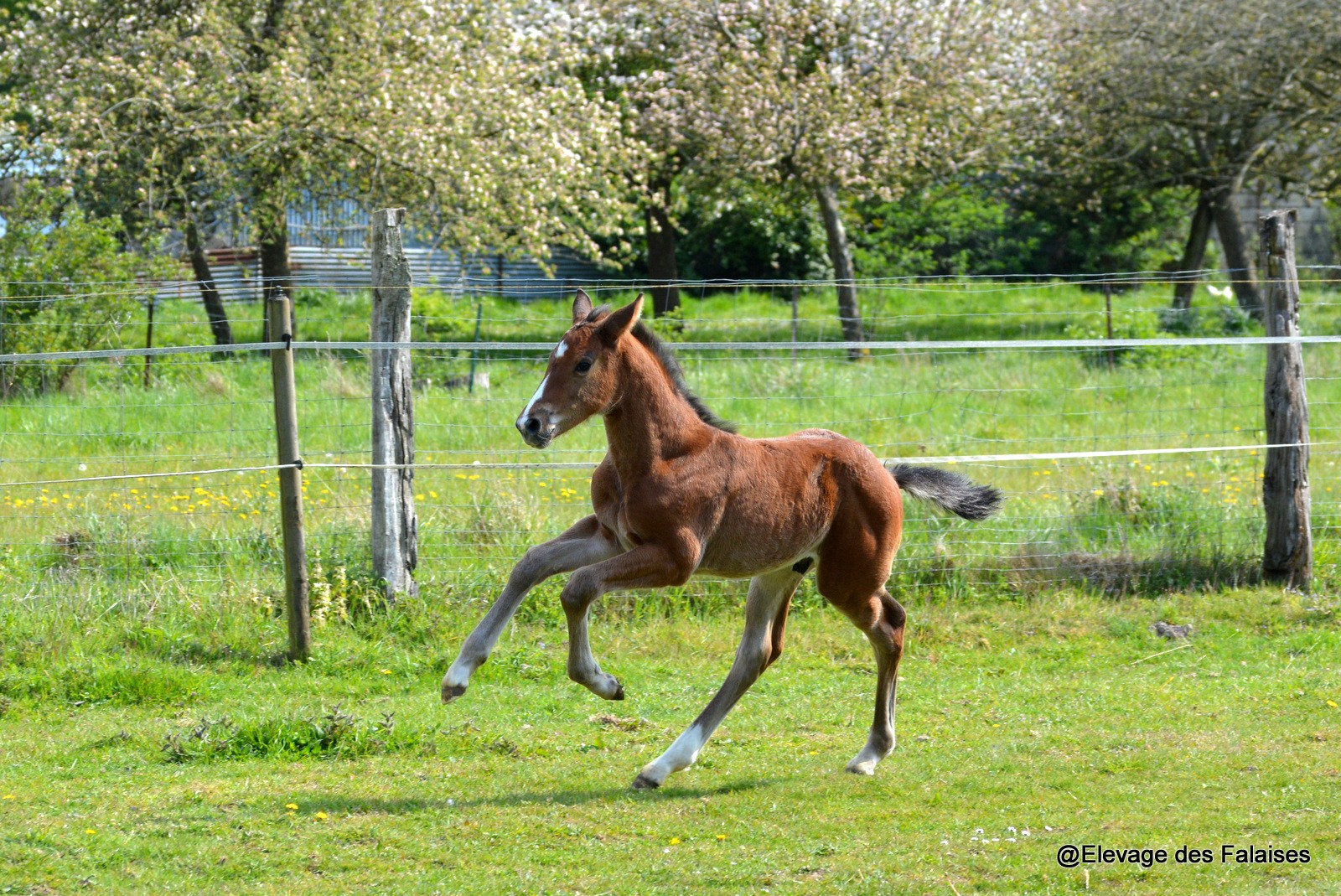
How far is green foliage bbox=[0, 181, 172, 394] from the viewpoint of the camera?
12.9 m

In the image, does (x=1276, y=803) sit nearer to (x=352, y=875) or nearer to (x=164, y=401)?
(x=352, y=875)

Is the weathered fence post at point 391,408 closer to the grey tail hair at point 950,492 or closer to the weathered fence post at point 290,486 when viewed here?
the weathered fence post at point 290,486

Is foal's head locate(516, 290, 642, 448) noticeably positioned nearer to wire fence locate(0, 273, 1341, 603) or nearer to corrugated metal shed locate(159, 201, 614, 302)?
wire fence locate(0, 273, 1341, 603)

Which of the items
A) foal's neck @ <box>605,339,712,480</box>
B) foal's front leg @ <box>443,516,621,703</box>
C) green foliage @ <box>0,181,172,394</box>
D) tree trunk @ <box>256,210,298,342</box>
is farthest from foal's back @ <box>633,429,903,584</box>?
tree trunk @ <box>256,210,298,342</box>

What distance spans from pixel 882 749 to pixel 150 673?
13.0 ft

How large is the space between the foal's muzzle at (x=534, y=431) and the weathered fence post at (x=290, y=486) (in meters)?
3.13

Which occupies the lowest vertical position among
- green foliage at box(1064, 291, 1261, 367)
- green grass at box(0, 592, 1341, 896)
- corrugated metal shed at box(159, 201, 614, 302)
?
green grass at box(0, 592, 1341, 896)

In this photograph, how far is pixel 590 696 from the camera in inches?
279

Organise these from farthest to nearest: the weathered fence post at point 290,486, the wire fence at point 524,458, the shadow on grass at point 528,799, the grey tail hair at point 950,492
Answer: the wire fence at point 524,458 < the weathered fence post at point 290,486 < the grey tail hair at point 950,492 < the shadow on grass at point 528,799

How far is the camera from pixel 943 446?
463 inches

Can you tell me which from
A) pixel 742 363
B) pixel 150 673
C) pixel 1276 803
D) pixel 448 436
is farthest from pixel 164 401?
pixel 1276 803

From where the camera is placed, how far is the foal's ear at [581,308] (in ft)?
16.9

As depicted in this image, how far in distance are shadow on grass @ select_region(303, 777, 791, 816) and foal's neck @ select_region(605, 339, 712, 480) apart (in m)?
1.35

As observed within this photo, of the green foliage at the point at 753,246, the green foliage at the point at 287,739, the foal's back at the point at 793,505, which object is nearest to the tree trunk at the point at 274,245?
the green foliage at the point at 753,246
